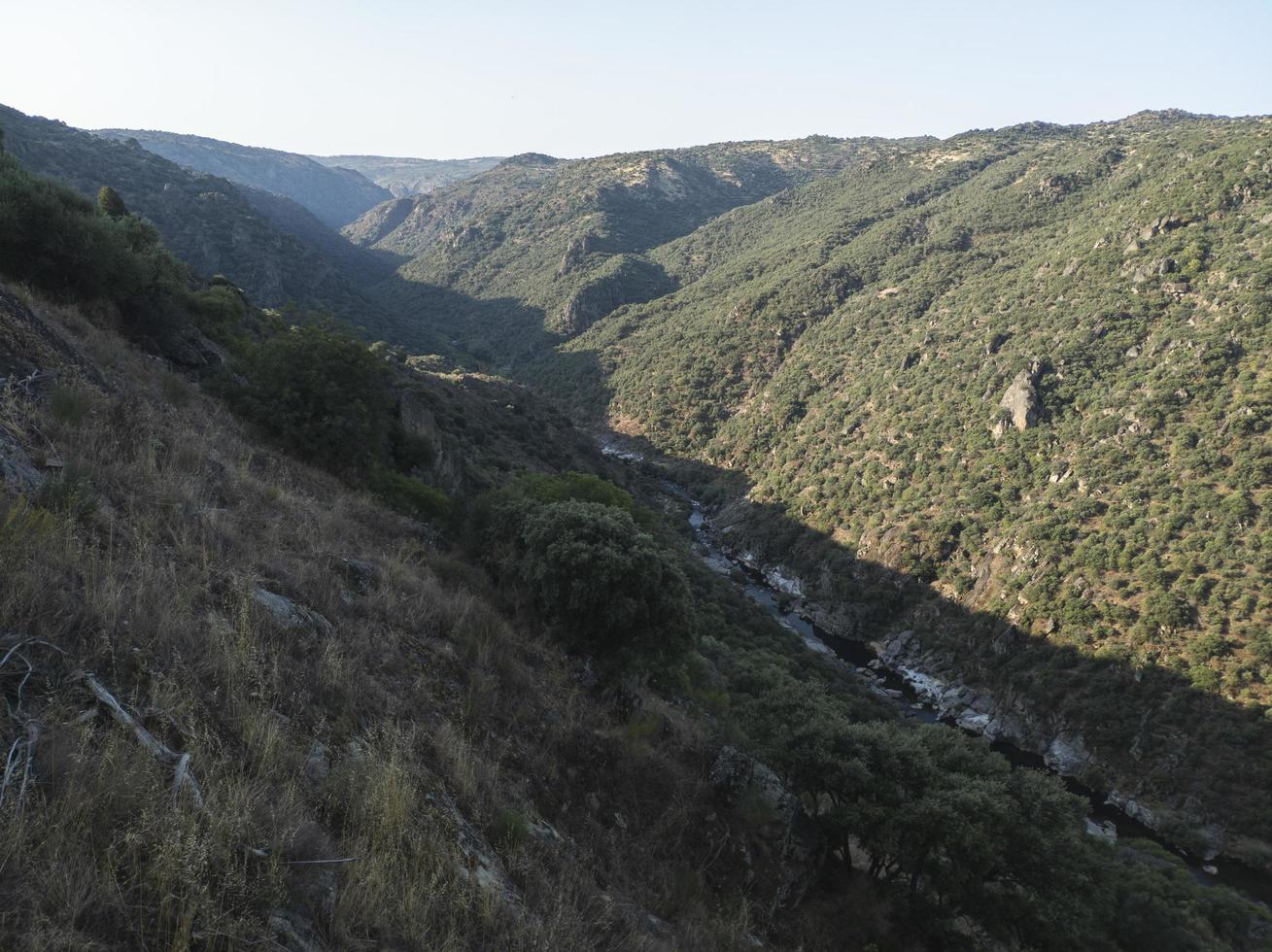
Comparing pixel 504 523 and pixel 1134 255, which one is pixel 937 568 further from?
pixel 504 523

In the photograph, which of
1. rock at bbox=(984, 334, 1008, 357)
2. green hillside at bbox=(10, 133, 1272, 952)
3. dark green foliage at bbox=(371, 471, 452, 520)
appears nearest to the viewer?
green hillside at bbox=(10, 133, 1272, 952)

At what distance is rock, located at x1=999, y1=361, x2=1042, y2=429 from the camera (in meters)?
49.8

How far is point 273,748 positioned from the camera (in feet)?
11.8

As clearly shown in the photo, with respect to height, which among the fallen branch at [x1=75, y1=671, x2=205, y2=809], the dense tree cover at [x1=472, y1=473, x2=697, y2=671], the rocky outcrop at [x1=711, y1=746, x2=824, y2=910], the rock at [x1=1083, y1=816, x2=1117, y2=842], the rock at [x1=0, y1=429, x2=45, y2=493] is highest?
the rock at [x1=0, y1=429, x2=45, y2=493]

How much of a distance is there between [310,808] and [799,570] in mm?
50894

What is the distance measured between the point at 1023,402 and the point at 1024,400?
0.18 meters

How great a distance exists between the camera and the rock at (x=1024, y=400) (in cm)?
4981

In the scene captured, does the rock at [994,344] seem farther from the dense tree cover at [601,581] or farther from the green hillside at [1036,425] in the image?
the dense tree cover at [601,581]

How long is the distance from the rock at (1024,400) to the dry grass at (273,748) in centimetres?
5189

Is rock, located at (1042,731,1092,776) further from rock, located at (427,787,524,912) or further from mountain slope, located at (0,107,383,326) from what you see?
mountain slope, located at (0,107,383,326)

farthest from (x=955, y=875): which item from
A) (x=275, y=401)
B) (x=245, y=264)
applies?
(x=245, y=264)

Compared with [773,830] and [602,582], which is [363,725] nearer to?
[602,582]

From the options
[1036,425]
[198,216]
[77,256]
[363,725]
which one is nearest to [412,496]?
[77,256]

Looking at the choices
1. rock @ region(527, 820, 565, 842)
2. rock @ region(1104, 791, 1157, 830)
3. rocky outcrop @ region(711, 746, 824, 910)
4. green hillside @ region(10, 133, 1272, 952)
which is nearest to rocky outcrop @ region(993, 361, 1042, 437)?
rock @ region(1104, 791, 1157, 830)
